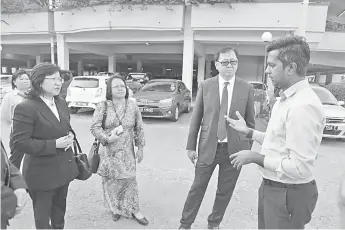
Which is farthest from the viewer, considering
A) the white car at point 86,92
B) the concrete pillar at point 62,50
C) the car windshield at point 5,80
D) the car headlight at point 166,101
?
the concrete pillar at point 62,50

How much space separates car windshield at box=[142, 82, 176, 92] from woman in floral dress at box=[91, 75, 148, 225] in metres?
6.59

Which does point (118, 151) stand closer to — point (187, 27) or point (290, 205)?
point (290, 205)

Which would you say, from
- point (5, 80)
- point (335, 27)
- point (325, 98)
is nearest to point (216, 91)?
point (325, 98)

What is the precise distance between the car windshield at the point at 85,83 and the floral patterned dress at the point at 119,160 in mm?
6808

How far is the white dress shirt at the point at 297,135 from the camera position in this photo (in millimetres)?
1473

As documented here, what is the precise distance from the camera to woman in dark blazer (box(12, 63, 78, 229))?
202 cm

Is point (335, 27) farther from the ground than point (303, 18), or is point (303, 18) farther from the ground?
point (335, 27)

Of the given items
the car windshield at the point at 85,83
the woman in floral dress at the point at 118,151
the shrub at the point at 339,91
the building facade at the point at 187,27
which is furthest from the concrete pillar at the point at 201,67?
the woman in floral dress at the point at 118,151

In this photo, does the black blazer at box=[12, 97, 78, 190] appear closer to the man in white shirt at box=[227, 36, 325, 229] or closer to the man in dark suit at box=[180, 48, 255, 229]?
the man in dark suit at box=[180, 48, 255, 229]

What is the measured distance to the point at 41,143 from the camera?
6.72 feet

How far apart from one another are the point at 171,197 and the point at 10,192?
7.46 feet

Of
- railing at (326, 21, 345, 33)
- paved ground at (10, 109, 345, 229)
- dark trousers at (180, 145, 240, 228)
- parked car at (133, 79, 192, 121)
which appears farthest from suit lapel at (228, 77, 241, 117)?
railing at (326, 21, 345, 33)

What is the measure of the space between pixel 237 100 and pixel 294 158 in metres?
1.22

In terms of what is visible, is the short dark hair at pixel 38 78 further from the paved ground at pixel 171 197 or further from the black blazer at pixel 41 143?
the paved ground at pixel 171 197
